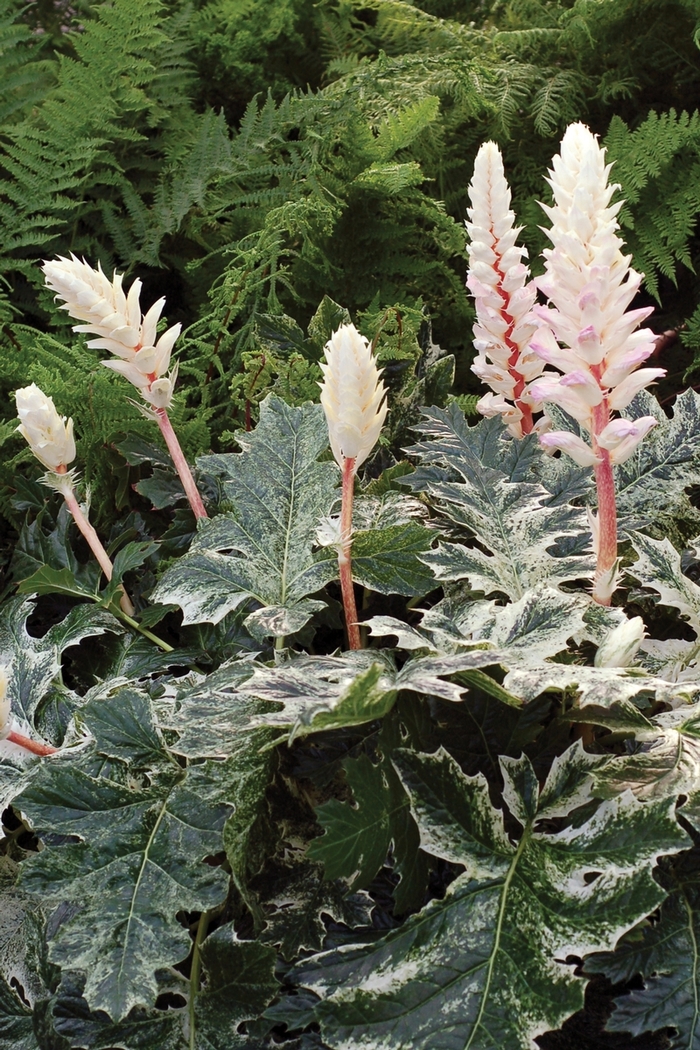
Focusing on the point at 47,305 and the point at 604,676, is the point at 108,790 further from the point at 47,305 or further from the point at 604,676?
the point at 47,305

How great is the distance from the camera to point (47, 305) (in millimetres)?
1530

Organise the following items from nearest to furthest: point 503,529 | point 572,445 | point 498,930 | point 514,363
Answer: point 498,930 < point 572,445 < point 503,529 < point 514,363

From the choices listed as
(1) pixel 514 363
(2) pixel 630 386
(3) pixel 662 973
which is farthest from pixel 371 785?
(1) pixel 514 363

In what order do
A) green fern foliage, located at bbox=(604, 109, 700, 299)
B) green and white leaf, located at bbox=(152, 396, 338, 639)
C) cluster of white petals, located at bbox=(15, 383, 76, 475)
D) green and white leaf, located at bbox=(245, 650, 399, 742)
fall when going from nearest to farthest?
green and white leaf, located at bbox=(245, 650, 399, 742)
green and white leaf, located at bbox=(152, 396, 338, 639)
cluster of white petals, located at bbox=(15, 383, 76, 475)
green fern foliage, located at bbox=(604, 109, 700, 299)

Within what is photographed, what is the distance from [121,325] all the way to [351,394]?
28 centimetres

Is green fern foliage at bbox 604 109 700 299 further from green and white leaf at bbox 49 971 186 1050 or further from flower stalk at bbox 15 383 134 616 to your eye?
green and white leaf at bbox 49 971 186 1050

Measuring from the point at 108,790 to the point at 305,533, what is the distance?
0.30 metres

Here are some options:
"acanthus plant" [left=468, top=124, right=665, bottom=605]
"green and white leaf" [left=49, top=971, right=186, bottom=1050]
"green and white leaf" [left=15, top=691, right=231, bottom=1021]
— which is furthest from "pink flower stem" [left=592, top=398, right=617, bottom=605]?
"green and white leaf" [left=49, top=971, right=186, bottom=1050]

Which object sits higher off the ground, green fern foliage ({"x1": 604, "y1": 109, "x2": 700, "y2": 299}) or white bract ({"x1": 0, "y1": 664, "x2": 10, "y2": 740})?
green fern foliage ({"x1": 604, "y1": 109, "x2": 700, "y2": 299})

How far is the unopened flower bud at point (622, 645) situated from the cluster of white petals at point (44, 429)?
1.90 ft

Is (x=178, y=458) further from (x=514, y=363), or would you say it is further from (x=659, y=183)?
(x=659, y=183)

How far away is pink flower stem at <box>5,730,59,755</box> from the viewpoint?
0.75m

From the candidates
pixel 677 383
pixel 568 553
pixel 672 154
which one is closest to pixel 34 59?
pixel 672 154

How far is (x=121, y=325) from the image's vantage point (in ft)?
2.77
